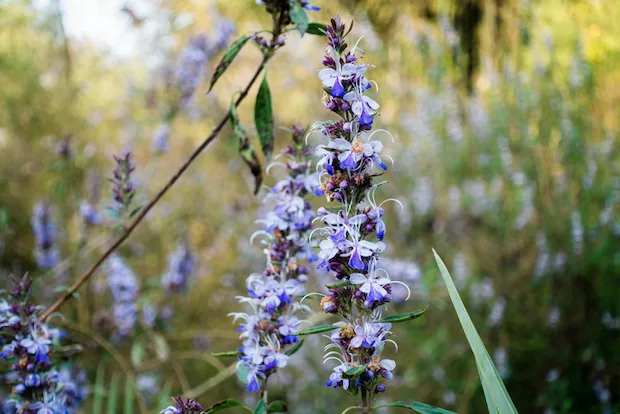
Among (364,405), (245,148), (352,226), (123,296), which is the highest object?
(123,296)

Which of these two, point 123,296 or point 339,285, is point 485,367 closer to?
point 339,285

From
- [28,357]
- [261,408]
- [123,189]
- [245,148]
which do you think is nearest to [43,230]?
[123,189]

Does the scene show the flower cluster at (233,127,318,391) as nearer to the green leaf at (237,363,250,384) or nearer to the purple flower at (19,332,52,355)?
the green leaf at (237,363,250,384)

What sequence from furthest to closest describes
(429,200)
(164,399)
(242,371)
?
1. (429,200)
2. (164,399)
3. (242,371)

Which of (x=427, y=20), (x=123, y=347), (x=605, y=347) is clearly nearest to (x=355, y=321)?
(x=605, y=347)

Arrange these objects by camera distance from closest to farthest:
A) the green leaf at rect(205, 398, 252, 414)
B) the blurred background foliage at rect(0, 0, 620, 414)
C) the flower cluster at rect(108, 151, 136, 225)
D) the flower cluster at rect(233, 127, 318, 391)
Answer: the green leaf at rect(205, 398, 252, 414) < the flower cluster at rect(233, 127, 318, 391) < the flower cluster at rect(108, 151, 136, 225) < the blurred background foliage at rect(0, 0, 620, 414)

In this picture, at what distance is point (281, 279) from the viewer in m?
1.06

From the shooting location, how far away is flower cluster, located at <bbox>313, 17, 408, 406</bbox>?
0.85m

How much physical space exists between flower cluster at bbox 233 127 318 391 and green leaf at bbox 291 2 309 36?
0.66 feet

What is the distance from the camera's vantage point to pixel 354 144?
855mm

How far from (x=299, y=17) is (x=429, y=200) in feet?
9.59

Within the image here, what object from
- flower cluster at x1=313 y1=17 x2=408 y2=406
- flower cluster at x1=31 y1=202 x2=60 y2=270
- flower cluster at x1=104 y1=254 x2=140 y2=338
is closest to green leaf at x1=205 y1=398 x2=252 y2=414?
flower cluster at x1=313 y1=17 x2=408 y2=406

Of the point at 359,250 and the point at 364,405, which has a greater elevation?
the point at 359,250

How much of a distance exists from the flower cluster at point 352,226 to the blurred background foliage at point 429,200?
1.23 m
